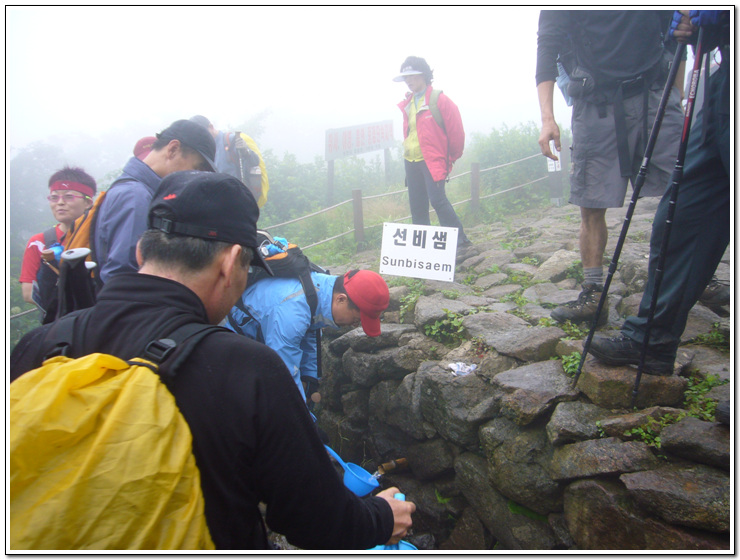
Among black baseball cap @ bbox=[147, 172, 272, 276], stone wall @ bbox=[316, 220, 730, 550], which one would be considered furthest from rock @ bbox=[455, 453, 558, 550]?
black baseball cap @ bbox=[147, 172, 272, 276]

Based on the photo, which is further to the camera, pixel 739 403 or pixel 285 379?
pixel 739 403

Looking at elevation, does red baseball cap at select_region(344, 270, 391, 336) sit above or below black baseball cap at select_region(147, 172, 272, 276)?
below

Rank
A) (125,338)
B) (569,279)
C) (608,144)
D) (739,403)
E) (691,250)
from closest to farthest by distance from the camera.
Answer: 1. (125,338)
2. (739,403)
3. (691,250)
4. (608,144)
5. (569,279)

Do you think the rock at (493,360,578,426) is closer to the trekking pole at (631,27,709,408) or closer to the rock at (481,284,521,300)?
the trekking pole at (631,27,709,408)

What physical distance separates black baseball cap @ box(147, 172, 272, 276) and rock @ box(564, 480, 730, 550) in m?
1.82

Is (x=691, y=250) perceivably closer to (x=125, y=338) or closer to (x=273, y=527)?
(x=273, y=527)

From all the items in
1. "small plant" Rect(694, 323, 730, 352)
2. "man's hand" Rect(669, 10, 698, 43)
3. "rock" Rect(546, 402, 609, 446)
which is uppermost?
"man's hand" Rect(669, 10, 698, 43)

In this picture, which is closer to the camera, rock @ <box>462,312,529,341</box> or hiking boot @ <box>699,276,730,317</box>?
hiking boot @ <box>699,276,730,317</box>

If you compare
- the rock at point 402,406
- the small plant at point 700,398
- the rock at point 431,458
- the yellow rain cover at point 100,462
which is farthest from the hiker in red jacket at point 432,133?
the yellow rain cover at point 100,462

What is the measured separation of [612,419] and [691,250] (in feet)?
2.80

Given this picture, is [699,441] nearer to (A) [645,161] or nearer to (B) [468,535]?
(A) [645,161]

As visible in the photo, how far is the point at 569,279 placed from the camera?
410cm

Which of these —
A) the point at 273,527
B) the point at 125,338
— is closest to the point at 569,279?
the point at 273,527

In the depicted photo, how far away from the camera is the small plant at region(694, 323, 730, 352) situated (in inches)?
97.4
